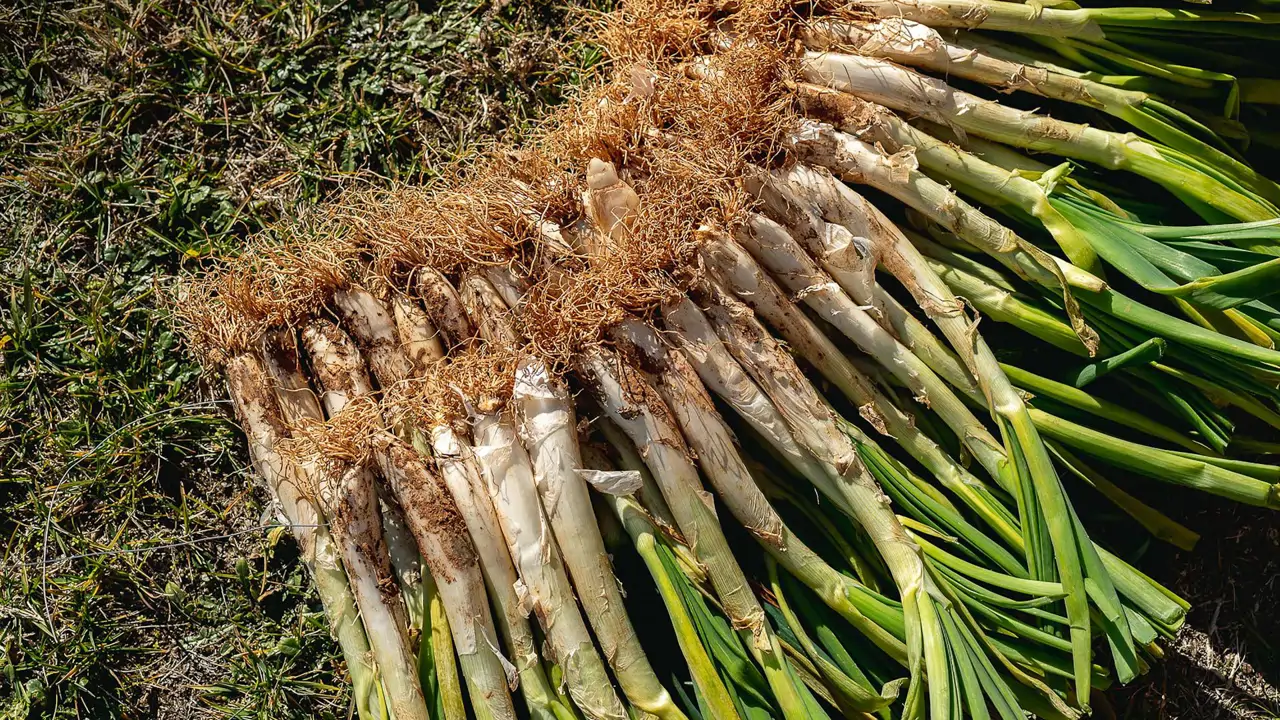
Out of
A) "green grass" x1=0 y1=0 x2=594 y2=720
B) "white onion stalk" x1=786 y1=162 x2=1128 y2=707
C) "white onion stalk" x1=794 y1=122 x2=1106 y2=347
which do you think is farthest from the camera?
"green grass" x1=0 y1=0 x2=594 y2=720

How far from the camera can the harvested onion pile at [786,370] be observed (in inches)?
65.3

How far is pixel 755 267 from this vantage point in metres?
1.75

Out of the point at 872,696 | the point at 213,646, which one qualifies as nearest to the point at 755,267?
the point at 872,696

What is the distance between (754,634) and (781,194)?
873 mm

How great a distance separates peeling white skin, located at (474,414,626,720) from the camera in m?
1.65

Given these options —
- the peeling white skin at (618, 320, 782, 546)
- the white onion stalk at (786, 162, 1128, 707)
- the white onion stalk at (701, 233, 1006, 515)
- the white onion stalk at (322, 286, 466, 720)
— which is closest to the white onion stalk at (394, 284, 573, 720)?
the white onion stalk at (322, 286, 466, 720)

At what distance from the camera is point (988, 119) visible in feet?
6.19

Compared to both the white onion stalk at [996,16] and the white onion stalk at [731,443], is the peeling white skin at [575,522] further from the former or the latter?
the white onion stalk at [996,16]

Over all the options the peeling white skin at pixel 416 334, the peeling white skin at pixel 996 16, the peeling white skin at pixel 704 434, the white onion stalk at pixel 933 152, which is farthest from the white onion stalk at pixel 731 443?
the peeling white skin at pixel 996 16

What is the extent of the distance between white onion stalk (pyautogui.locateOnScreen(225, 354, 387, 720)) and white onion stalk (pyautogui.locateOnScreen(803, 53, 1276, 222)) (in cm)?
133

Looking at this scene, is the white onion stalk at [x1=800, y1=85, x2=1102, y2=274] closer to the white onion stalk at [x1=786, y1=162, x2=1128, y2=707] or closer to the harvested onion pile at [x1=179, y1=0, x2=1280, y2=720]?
the harvested onion pile at [x1=179, y1=0, x2=1280, y2=720]

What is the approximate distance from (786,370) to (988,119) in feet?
2.35

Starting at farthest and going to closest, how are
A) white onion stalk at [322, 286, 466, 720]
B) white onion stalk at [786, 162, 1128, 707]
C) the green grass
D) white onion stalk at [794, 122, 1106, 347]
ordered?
the green grass → white onion stalk at [794, 122, 1106, 347] → white onion stalk at [322, 286, 466, 720] → white onion stalk at [786, 162, 1128, 707]

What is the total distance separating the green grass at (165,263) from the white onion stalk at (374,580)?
43 cm
